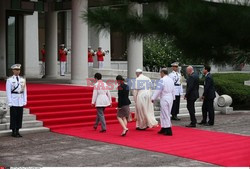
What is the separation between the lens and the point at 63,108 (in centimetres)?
1391

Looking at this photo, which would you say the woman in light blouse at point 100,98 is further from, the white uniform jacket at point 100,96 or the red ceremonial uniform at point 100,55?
the red ceremonial uniform at point 100,55

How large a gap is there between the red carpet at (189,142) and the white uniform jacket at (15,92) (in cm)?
158

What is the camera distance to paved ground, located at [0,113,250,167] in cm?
834

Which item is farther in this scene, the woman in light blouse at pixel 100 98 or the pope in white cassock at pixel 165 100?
the woman in light blouse at pixel 100 98

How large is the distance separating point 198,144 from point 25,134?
454 cm

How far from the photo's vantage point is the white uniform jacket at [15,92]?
438 inches

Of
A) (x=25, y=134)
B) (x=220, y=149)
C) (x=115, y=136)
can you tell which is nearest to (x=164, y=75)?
(x=115, y=136)

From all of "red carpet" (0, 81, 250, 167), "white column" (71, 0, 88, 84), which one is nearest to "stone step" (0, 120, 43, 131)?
"red carpet" (0, 81, 250, 167)

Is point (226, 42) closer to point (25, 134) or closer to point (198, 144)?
point (198, 144)

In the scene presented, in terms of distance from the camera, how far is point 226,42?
18.7 ft

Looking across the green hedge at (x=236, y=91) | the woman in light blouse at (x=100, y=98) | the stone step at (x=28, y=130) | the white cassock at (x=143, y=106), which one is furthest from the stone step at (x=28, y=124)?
the green hedge at (x=236, y=91)

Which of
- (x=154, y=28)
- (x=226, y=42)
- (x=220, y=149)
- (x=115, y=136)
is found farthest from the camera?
(x=115, y=136)

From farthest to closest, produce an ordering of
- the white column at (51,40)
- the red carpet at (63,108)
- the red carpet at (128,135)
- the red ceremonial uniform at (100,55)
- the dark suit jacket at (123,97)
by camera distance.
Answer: the red ceremonial uniform at (100,55) < the white column at (51,40) < the red carpet at (63,108) < the dark suit jacket at (123,97) < the red carpet at (128,135)

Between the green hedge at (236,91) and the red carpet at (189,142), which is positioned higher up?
the green hedge at (236,91)
